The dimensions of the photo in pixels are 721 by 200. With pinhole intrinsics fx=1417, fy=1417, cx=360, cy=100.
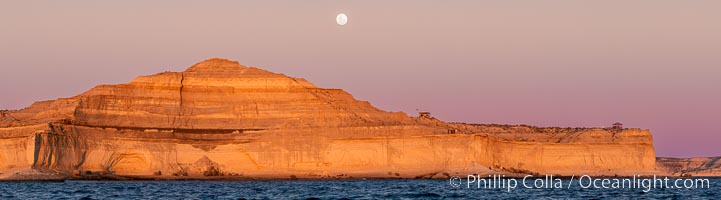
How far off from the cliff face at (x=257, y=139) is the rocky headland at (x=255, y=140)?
11cm

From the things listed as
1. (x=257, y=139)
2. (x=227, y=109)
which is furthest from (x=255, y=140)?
(x=227, y=109)

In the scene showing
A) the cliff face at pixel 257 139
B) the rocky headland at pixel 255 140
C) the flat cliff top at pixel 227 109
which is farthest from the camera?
the flat cliff top at pixel 227 109

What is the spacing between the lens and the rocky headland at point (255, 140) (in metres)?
144

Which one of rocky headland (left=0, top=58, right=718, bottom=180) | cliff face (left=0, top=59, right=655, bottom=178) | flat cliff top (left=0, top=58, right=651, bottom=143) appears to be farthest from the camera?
flat cliff top (left=0, top=58, right=651, bottom=143)

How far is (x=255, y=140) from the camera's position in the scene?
150625mm

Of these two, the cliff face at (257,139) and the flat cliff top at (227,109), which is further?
the flat cliff top at (227,109)

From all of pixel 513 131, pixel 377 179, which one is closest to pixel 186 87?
pixel 377 179

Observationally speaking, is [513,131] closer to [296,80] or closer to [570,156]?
[570,156]

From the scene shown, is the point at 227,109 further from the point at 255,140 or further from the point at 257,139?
the point at 255,140

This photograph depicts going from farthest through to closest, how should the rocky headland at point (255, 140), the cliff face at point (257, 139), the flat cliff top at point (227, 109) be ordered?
the flat cliff top at point (227, 109) < the cliff face at point (257, 139) < the rocky headland at point (255, 140)

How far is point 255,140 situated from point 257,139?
13.1 inches

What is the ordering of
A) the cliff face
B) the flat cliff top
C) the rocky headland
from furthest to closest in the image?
1. the flat cliff top
2. the cliff face
3. the rocky headland

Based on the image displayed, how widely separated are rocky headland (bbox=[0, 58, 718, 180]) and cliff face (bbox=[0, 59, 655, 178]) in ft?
0.36

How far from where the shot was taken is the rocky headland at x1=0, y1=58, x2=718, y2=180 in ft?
472
